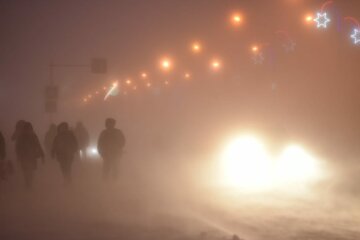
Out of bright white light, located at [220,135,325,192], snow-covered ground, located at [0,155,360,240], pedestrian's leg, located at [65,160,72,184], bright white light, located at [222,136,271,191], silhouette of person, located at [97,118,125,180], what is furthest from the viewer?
bright white light, located at [222,136,271,191]

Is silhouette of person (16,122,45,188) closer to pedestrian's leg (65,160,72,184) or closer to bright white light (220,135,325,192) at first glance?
pedestrian's leg (65,160,72,184)

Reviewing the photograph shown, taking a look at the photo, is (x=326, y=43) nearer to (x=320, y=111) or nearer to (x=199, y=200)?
(x=320, y=111)

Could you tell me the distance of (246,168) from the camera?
2011 centimetres

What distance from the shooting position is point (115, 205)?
1222 cm

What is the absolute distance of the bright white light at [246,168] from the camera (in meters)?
15.8

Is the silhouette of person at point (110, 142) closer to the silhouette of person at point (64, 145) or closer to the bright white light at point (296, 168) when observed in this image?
the silhouette of person at point (64, 145)

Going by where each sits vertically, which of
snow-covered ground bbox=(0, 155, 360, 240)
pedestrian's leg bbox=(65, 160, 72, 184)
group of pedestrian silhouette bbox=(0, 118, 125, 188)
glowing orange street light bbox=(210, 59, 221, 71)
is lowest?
snow-covered ground bbox=(0, 155, 360, 240)

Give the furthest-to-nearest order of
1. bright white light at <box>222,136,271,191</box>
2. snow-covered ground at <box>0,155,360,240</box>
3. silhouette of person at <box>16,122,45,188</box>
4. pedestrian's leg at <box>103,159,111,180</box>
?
pedestrian's leg at <box>103,159,111,180</box> < bright white light at <box>222,136,271,191</box> < silhouette of person at <box>16,122,45,188</box> < snow-covered ground at <box>0,155,360,240</box>

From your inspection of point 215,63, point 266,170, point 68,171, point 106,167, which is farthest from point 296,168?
point 215,63

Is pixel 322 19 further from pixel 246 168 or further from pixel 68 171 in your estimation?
pixel 68 171

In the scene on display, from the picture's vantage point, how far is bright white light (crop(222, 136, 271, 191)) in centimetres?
1577

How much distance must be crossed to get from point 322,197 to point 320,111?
22538 millimetres

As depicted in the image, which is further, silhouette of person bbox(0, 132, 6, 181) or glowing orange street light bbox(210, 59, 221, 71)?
glowing orange street light bbox(210, 59, 221, 71)

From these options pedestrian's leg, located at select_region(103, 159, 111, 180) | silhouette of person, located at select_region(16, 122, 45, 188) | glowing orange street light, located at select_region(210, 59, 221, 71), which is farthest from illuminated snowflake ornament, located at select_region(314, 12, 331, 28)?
glowing orange street light, located at select_region(210, 59, 221, 71)
